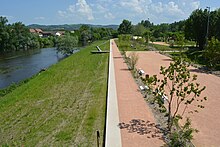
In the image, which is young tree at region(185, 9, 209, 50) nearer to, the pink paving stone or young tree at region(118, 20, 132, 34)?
the pink paving stone

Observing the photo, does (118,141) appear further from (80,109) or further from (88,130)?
(80,109)

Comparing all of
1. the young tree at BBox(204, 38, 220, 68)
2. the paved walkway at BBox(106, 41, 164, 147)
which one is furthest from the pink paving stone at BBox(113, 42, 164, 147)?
the young tree at BBox(204, 38, 220, 68)

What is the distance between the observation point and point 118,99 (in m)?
12.1

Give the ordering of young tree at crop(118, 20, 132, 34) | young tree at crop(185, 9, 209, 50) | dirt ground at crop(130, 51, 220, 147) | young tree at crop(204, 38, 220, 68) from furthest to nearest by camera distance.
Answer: young tree at crop(118, 20, 132, 34), young tree at crop(185, 9, 209, 50), young tree at crop(204, 38, 220, 68), dirt ground at crop(130, 51, 220, 147)

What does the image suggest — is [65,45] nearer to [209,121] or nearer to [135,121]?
[135,121]

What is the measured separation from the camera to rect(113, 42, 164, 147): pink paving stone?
730 cm

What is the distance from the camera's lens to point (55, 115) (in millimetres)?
10734

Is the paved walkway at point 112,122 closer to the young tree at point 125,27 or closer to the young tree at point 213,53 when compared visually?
the young tree at point 213,53

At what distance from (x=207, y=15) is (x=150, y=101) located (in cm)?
2529

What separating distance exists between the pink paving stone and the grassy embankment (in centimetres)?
88

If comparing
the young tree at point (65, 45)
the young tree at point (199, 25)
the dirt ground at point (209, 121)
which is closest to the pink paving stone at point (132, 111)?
the dirt ground at point (209, 121)

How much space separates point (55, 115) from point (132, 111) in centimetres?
335

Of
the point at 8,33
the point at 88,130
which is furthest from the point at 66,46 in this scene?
the point at 88,130

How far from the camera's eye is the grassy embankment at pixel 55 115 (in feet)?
27.2
